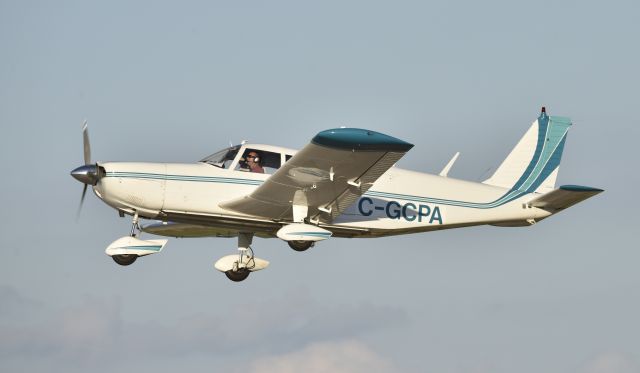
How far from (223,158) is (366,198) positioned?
264 cm

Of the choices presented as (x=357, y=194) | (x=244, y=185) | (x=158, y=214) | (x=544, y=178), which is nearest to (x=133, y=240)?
(x=158, y=214)

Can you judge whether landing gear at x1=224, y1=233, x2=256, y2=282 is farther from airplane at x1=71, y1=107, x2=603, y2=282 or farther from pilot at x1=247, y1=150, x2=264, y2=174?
pilot at x1=247, y1=150, x2=264, y2=174

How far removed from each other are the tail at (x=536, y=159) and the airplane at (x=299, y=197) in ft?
0.25

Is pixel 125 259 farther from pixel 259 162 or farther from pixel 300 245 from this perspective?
pixel 300 245

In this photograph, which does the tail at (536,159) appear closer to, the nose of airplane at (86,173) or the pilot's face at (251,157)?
the pilot's face at (251,157)

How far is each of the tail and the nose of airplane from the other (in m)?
7.62

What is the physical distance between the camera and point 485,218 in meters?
23.0

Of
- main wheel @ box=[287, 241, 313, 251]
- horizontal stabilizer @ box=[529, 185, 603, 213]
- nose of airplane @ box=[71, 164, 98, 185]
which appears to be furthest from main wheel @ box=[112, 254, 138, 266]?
horizontal stabilizer @ box=[529, 185, 603, 213]

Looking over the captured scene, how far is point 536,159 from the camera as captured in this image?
24.0m

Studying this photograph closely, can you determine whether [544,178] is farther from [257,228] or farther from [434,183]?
[257,228]

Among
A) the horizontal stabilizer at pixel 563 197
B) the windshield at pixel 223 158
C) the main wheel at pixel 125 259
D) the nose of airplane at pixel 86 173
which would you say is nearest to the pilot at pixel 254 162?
the windshield at pixel 223 158

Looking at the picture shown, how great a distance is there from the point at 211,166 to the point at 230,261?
2095 mm

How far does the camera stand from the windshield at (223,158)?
71.0 ft

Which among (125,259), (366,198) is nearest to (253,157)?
(366,198)
